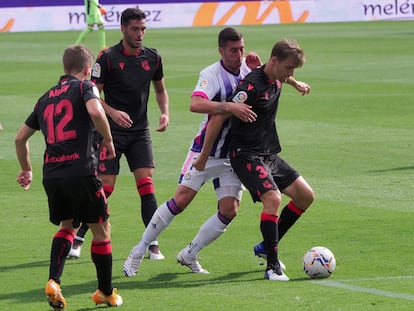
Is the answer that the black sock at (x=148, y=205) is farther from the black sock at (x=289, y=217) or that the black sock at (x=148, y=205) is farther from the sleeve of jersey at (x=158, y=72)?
the black sock at (x=289, y=217)

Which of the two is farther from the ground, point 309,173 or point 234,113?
point 234,113

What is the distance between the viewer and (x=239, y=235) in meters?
11.3

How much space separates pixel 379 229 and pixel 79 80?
4.14m

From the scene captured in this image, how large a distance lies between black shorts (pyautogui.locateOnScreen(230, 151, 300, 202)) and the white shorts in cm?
22

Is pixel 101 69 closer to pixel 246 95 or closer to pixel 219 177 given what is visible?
pixel 219 177

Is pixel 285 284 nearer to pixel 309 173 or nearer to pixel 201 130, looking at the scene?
pixel 201 130

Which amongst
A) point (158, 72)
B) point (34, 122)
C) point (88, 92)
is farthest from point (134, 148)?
point (88, 92)

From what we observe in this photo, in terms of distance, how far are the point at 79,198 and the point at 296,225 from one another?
393 cm

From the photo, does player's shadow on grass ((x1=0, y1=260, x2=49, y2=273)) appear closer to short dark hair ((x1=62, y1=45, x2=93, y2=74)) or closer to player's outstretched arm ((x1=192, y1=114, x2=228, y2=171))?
player's outstretched arm ((x1=192, y1=114, x2=228, y2=171))

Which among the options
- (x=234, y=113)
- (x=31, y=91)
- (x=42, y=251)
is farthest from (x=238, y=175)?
(x=31, y=91)

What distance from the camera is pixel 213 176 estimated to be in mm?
9852

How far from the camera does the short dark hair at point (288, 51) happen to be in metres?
9.18

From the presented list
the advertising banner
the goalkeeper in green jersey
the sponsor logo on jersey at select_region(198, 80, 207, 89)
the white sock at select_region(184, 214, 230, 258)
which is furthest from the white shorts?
the advertising banner

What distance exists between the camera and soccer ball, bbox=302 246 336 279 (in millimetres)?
9281
